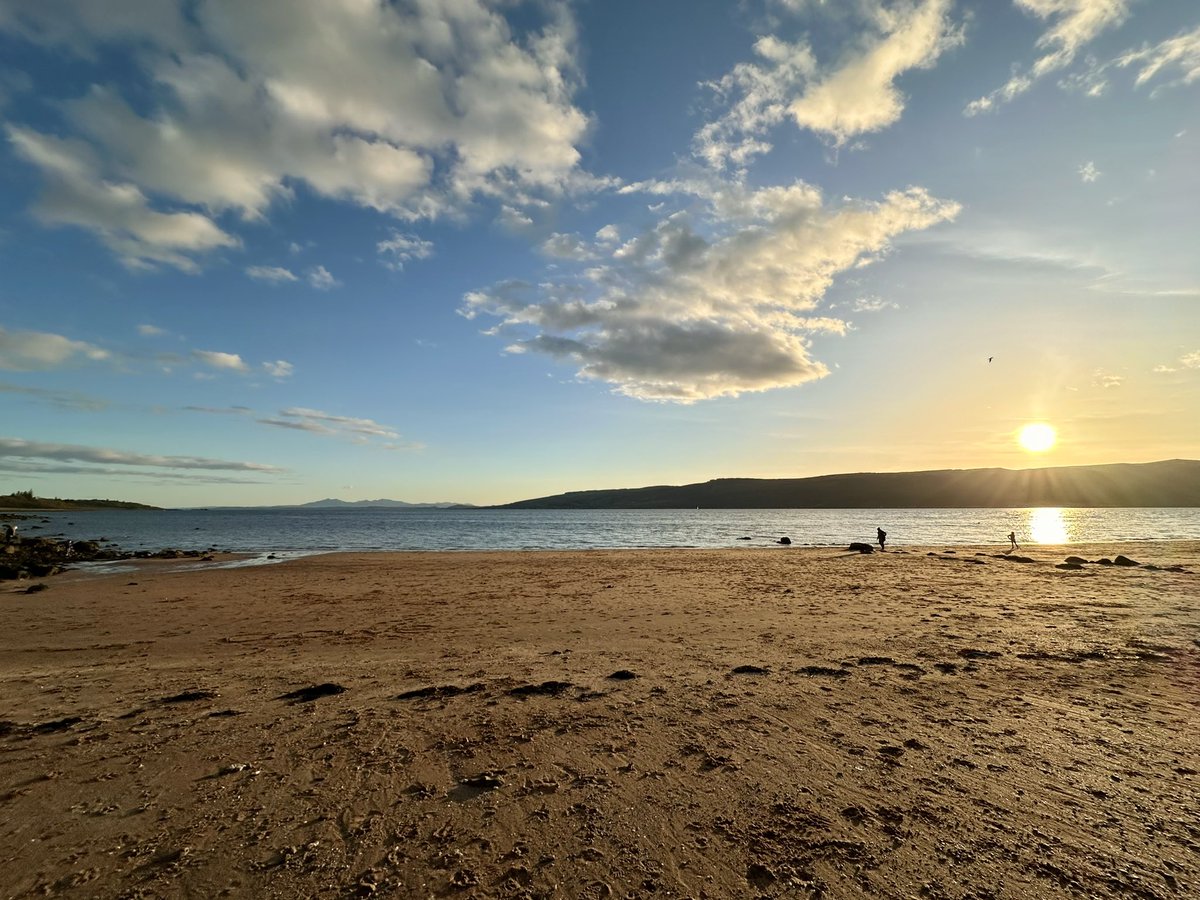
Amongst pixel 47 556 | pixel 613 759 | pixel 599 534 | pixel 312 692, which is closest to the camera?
pixel 613 759

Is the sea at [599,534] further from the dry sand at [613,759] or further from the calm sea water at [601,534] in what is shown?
the dry sand at [613,759]

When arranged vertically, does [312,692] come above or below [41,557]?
below

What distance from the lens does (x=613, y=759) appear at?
607 cm

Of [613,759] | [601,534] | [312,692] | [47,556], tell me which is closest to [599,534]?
[601,534]

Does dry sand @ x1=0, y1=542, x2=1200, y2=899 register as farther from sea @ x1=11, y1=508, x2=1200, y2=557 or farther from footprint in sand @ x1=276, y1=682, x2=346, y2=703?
sea @ x1=11, y1=508, x2=1200, y2=557

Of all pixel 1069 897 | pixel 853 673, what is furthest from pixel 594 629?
pixel 1069 897

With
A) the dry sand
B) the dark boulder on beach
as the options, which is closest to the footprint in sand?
the dry sand

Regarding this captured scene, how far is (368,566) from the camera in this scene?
3162 cm

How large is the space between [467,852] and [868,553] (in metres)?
36.0

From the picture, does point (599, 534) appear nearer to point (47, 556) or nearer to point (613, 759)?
point (47, 556)

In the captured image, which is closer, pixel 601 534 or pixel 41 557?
pixel 41 557

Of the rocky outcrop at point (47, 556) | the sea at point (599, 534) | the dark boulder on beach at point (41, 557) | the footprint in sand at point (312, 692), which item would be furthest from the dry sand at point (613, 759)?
the sea at point (599, 534)

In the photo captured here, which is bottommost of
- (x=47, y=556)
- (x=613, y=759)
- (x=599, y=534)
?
(x=599, y=534)

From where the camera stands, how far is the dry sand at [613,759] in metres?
4.24
